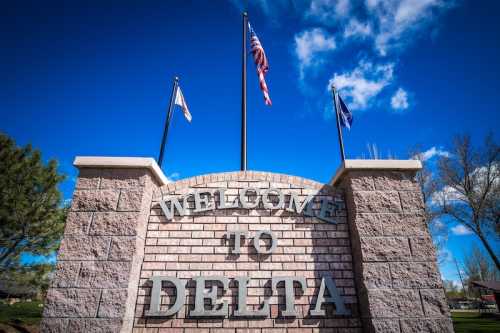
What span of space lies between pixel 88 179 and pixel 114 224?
3.08ft

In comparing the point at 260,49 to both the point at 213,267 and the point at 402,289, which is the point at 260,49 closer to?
the point at 213,267

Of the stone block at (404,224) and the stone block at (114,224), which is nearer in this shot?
the stone block at (114,224)

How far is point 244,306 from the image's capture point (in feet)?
12.6

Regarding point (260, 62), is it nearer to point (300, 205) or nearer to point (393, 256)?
point (300, 205)

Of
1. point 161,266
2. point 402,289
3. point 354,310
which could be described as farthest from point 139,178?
point 402,289

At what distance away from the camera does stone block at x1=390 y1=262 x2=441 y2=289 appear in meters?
3.71

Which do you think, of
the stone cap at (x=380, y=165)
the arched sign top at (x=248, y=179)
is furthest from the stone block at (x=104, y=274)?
the stone cap at (x=380, y=165)

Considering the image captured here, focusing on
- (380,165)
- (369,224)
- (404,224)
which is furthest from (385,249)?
(380,165)

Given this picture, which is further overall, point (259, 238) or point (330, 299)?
point (259, 238)

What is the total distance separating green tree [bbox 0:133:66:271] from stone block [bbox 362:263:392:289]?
13.6m

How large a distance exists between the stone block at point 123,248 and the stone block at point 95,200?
53 cm

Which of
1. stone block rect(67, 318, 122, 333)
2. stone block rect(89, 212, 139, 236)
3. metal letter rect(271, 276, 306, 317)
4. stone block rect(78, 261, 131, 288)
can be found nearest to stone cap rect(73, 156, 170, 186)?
stone block rect(89, 212, 139, 236)

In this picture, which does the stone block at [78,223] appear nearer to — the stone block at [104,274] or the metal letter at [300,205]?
the stone block at [104,274]

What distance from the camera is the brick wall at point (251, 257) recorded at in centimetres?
379
